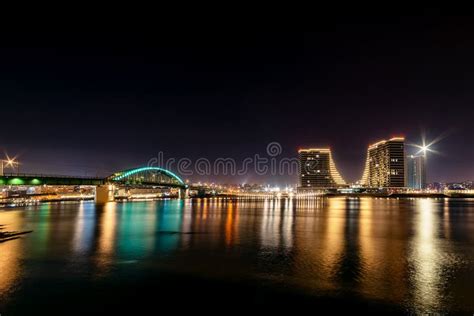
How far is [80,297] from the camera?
15.5 m

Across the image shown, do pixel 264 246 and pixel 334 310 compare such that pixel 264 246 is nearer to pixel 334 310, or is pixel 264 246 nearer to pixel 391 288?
pixel 391 288

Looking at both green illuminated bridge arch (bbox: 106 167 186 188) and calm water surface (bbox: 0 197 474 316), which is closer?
calm water surface (bbox: 0 197 474 316)

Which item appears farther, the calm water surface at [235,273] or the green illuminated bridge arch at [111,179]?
the green illuminated bridge arch at [111,179]

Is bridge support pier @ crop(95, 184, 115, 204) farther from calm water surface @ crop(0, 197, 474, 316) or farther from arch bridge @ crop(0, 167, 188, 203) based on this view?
calm water surface @ crop(0, 197, 474, 316)

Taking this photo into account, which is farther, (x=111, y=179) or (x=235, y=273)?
(x=111, y=179)

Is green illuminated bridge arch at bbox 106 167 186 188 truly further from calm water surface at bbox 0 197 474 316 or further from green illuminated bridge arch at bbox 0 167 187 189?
calm water surface at bbox 0 197 474 316

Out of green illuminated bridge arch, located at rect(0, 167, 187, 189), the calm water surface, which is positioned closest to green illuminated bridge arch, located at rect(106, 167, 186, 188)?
green illuminated bridge arch, located at rect(0, 167, 187, 189)

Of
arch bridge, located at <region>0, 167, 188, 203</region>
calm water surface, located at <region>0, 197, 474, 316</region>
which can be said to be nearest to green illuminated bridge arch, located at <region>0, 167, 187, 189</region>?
arch bridge, located at <region>0, 167, 188, 203</region>

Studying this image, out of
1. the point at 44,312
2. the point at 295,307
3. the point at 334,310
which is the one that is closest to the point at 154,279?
the point at 44,312

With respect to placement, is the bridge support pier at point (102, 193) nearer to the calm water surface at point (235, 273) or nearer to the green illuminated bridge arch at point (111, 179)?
the green illuminated bridge arch at point (111, 179)

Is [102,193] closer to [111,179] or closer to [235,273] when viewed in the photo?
[111,179]

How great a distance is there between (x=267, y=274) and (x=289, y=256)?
217 inches

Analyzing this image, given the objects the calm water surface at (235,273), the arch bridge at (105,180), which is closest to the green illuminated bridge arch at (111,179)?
the arch bridge at (105,180)

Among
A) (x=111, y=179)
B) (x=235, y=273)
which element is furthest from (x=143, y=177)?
(x=235, y=273)
